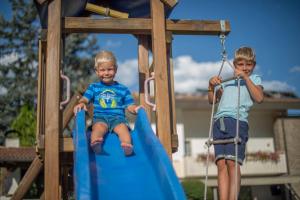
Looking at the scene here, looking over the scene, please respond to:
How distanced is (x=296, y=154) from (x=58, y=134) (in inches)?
757

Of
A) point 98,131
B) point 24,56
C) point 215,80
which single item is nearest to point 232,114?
point 215,80

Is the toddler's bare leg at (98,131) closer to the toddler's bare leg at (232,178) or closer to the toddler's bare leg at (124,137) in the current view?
the toddler's bare leg at (124,137)

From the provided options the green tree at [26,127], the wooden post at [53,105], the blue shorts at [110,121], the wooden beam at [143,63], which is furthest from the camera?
the green tree at [26,127]

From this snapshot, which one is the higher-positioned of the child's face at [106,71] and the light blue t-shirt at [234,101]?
the child's face at [106,71]

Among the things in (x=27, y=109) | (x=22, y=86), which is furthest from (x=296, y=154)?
(x=22, y=86)

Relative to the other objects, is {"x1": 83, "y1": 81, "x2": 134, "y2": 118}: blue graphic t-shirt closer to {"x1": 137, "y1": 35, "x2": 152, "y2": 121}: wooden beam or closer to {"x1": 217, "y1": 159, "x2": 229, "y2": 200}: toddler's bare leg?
{"x1": 137, "y1": 35, "x2": 152, "y2": 121}: wooden beam

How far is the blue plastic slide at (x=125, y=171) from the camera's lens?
2.87m

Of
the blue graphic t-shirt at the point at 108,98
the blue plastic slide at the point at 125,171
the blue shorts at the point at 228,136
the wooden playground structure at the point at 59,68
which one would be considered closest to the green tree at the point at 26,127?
the wooden playground structure at the point at 59,68

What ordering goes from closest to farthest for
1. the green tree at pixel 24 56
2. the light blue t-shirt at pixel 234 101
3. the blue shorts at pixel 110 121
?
the light blue t-shirt at pixel 234 101 → the blue shorts at pixel 110 121 → the green tree at pixel 24 56

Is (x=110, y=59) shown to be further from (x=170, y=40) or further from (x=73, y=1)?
(x=73, y=1)

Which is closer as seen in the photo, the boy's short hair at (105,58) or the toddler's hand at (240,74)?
the toddler's hand at (240,74)

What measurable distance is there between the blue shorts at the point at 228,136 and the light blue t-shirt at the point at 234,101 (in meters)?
0.07

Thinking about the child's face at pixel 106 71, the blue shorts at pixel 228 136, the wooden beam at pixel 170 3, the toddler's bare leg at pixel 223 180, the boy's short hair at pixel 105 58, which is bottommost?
the toddler's bare leg at pixel 223 180

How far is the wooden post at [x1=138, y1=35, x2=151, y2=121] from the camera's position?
4867mm
